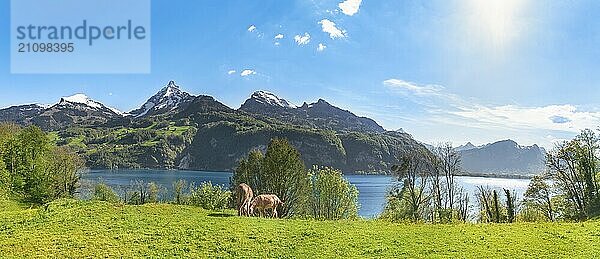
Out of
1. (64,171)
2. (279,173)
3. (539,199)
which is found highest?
(64,171)

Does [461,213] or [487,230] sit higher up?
[487,230]

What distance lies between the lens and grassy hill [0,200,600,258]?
18250mm

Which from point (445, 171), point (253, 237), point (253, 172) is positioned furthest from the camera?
point (445, 171)

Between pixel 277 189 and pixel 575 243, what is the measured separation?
34.5 m

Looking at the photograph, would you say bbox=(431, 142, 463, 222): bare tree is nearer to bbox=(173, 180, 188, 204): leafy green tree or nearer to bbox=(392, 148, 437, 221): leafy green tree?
bbox=(392, 148, 437, 221): leafy green tree

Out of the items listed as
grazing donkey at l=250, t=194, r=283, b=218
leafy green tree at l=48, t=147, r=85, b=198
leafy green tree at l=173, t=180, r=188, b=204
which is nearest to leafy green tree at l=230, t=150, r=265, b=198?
leafy green tree at l=173, t=180, r=188, b=204

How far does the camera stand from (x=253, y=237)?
2044 cm

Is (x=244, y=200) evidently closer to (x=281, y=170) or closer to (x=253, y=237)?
(x=253, y=237)

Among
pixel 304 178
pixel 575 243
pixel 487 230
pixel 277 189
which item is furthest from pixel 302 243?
pixel 304 178

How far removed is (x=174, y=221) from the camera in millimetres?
23000

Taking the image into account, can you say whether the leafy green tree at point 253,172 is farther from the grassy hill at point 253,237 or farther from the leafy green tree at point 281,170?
the grassy hill at point 253,237

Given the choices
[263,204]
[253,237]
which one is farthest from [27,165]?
[253,237]

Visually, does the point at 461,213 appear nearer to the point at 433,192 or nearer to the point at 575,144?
the point at 433,192

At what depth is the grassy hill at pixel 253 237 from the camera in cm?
1825
